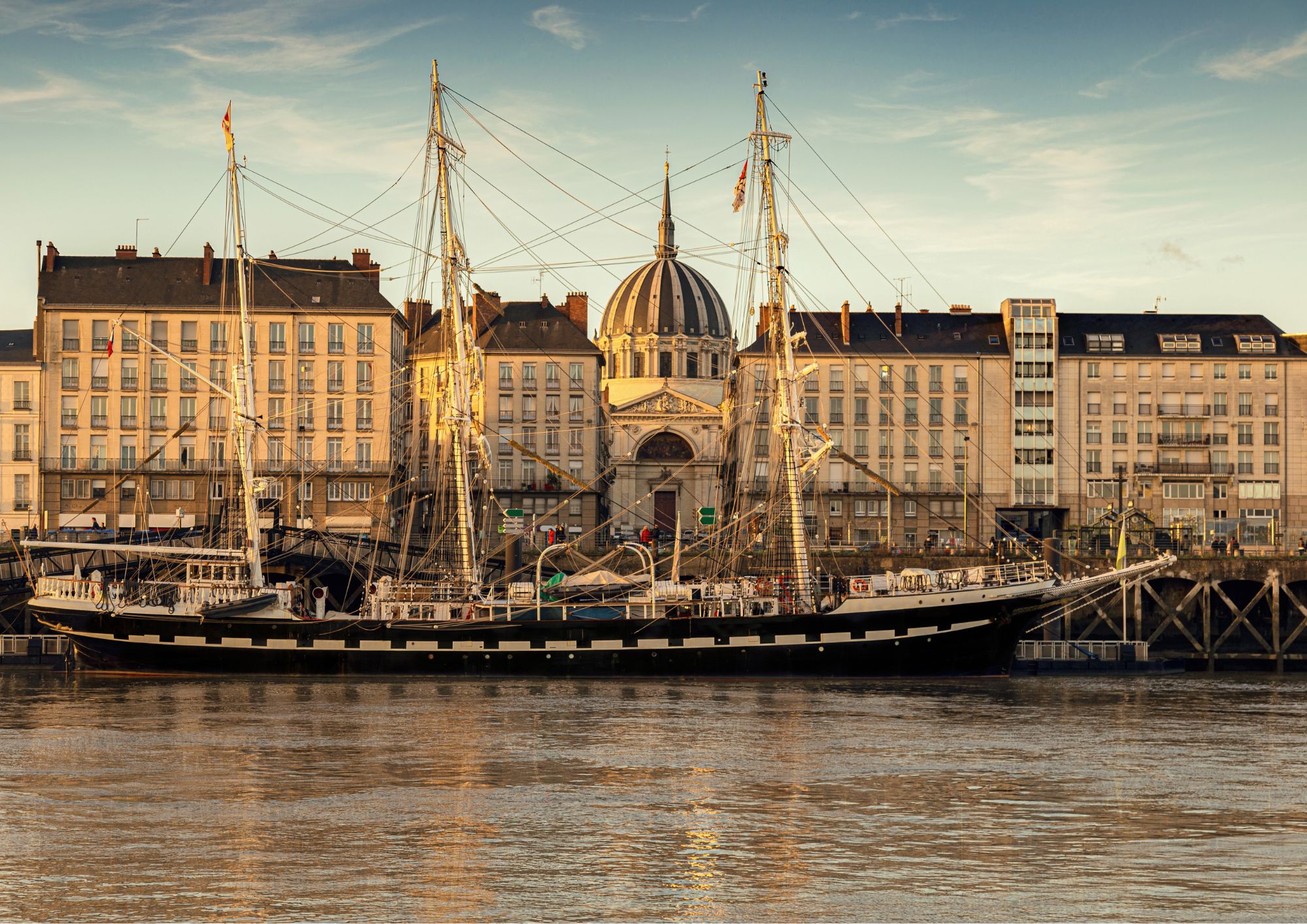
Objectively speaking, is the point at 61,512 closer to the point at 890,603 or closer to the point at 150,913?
the point at 890,603

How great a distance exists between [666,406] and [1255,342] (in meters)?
56.9

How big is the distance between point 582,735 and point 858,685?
1972cm

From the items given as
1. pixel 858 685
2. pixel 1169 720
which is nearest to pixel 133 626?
pixel 858 685

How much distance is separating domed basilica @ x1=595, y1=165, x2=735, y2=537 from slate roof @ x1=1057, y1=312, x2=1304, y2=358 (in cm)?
4286

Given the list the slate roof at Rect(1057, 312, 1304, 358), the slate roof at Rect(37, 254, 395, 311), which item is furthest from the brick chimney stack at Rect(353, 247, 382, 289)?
the slate roof at Rect(1057, 312, 1304, 358)

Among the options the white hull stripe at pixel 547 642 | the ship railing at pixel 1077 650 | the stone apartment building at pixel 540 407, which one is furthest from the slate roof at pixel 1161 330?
the white hull stripe at pixel 547 642

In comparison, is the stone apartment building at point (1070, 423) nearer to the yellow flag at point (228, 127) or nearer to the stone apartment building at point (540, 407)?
the stone apartment building at point (540, 407)

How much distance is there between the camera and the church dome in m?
173

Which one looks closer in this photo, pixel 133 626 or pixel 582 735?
pixel 582 735

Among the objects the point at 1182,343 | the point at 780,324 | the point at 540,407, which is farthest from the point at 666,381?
the point at 780,324

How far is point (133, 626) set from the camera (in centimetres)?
6750

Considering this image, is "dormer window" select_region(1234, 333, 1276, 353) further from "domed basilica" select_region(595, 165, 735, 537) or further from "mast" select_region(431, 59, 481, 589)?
"mast" select_region(431, 59, 481, 589)

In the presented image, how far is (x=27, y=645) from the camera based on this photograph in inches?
2943

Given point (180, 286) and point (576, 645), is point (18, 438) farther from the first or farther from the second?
point (576, 645)
